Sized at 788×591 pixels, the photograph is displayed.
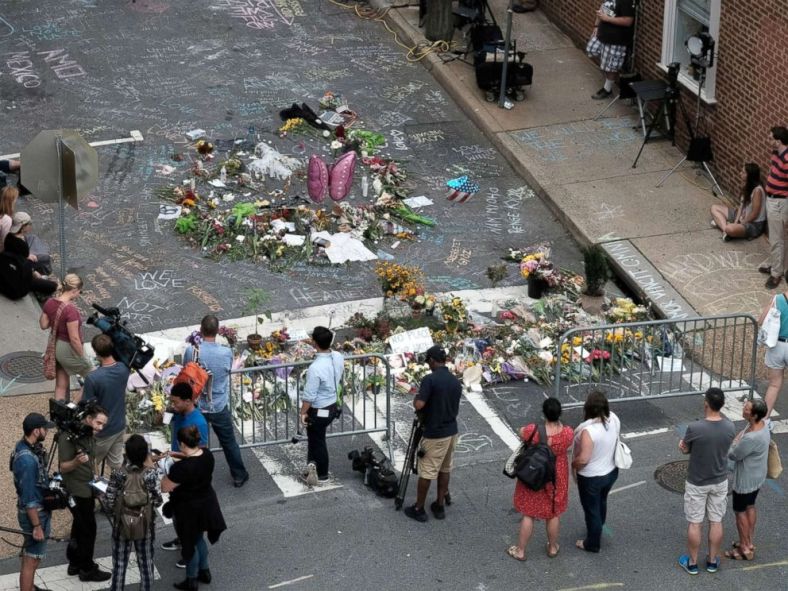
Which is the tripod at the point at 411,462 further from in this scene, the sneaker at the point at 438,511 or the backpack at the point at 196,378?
the backpack at the point at 196,378

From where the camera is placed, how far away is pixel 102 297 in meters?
15.4

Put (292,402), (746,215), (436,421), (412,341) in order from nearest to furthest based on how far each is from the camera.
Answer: (436,421) → (292,402) → (412,341) → (746,215)

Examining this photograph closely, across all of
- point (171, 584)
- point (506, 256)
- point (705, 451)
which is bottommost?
Answer: point (506, 256)

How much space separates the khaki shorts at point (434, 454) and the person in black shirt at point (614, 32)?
32.5 ft

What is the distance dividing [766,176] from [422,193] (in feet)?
13.8

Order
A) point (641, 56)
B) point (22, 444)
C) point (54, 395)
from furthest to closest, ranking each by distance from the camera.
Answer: point (641, 56)
point (54, 395)
point (22, 444)

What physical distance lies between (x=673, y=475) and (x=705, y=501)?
4.74ft

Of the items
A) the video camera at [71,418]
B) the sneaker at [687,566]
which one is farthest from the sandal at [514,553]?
the video camera at [71,418]

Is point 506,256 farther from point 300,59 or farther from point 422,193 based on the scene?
point 300,59

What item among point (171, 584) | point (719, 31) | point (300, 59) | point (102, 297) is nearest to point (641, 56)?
point (719, 31)

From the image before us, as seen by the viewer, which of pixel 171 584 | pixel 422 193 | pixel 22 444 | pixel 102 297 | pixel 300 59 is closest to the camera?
pixel 22 444

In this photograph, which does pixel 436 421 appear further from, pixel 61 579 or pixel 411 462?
pixel 61 579

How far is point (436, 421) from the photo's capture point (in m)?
10.8

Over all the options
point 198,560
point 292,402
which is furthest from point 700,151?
point 198,560
